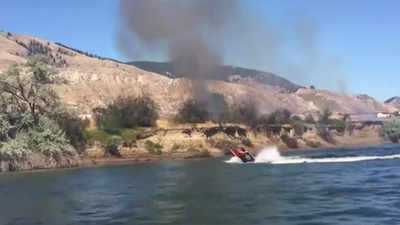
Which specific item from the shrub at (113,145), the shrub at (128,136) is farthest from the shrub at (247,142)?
the shrub at (113,145)

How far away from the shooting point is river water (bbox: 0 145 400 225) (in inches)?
1617

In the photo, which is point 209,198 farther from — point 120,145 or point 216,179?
point 120,145

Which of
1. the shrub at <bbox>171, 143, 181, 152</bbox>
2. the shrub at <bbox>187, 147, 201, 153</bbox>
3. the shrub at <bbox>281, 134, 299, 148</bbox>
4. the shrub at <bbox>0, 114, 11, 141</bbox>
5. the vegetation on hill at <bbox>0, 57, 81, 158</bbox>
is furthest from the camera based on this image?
the shrub at <bbox>281, 134, 299, 148</bbox>

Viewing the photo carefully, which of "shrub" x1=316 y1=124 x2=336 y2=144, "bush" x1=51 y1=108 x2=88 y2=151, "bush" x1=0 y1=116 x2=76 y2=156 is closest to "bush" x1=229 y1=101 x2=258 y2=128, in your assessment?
"shrub" x1=316 y1=124 x2=336 y2=144

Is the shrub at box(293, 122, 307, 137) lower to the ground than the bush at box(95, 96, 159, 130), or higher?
lower

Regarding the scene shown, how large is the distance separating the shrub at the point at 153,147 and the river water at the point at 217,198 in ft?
170

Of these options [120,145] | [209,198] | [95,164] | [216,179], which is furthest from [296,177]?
[120,145]

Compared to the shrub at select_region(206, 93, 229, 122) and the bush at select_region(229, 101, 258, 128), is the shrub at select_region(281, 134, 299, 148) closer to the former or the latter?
the bush at select_region(229, 101, 258, 128)

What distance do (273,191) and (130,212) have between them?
565 inches

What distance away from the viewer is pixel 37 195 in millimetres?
60000

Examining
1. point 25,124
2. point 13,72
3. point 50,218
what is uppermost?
point 13,72

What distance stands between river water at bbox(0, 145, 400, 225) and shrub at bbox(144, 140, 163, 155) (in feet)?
170

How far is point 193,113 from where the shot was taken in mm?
153875

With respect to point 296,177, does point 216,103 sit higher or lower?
higher
